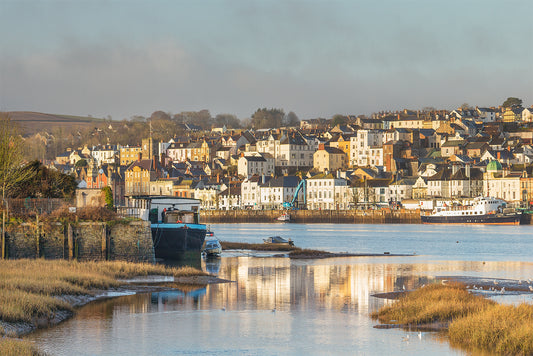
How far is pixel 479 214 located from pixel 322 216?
96.3ft

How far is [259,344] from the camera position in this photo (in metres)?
26.0

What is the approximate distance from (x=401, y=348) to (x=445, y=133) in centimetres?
17264

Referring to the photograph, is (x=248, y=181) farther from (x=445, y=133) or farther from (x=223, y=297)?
(x=223, y=297)

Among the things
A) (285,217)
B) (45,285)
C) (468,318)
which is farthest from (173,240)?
(285,217)

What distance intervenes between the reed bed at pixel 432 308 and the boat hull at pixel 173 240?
22.2 meters

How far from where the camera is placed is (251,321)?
97.0ft

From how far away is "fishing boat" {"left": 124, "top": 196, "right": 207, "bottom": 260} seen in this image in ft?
168

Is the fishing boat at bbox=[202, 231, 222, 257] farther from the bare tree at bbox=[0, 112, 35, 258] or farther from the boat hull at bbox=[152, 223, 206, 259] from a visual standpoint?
the bare tree at bbox=[0, 112, 35, 258]

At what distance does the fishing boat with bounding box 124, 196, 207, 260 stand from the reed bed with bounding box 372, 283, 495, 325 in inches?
876

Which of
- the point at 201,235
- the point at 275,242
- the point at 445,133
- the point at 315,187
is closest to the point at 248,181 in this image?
the point at 315,187

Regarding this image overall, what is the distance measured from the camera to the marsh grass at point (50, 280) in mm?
27406

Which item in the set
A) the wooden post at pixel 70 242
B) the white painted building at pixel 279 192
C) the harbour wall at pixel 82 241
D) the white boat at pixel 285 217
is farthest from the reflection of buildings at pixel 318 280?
the white painted building at pixel 279 192

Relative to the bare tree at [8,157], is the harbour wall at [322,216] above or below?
below

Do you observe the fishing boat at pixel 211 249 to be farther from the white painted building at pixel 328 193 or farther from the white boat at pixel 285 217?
the white painted building at pixel 328 193
